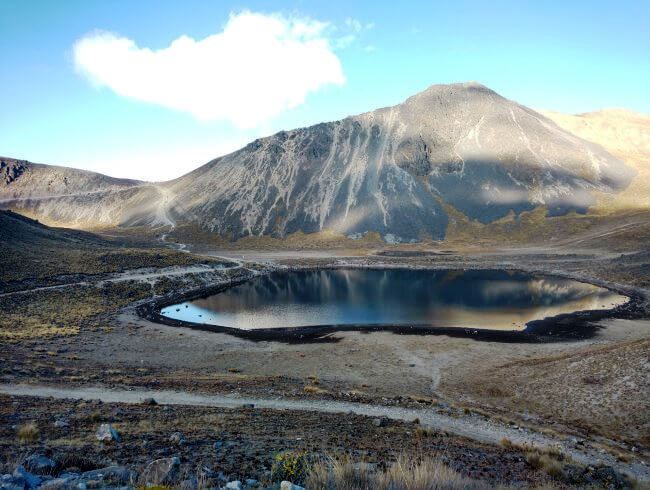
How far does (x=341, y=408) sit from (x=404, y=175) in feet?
460

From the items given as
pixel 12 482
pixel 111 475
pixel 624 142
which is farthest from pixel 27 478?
pixel 624 142

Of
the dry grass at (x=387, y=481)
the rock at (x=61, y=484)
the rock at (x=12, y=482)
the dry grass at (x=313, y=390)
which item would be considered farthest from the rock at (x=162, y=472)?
the dry grass at (x=313, y=390)

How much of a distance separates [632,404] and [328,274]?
2836 inches

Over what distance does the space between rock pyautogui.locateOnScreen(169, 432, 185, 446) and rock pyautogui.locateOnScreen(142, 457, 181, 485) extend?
3120mm

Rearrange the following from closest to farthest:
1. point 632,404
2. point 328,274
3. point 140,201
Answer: point 632,404 → point 328,274 → point 140,201

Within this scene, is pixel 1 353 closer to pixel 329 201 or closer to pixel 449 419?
pixel 449 419

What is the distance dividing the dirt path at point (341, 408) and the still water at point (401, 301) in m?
28.0

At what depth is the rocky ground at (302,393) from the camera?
436 inches

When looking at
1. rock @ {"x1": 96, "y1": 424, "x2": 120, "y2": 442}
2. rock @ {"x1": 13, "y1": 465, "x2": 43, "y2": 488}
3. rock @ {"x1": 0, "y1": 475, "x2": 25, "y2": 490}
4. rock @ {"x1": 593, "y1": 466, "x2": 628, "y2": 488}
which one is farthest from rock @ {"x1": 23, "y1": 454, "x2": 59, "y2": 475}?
rock @ {"x1": 593, "y1": 466, "x2": 628, "y2": 488}

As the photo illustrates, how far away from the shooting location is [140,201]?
192 m

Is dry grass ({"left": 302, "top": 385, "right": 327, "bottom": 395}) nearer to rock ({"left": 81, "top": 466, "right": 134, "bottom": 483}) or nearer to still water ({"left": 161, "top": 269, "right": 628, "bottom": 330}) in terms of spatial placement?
rock ({"left": 81, "top": 466, "right": 134, "bottom": 483})

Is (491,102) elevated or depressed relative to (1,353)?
elevated

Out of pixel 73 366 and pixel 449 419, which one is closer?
pixel 449 419

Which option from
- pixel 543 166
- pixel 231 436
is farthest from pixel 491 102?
pixel 231 436
